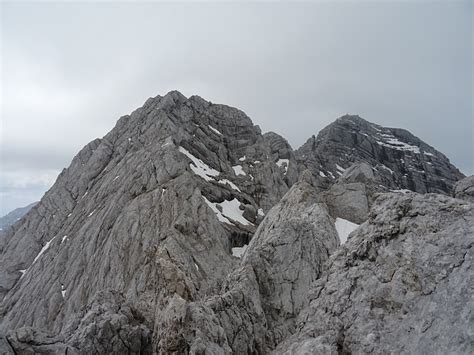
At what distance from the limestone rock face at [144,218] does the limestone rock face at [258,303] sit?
528cm

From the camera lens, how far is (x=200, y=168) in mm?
62688

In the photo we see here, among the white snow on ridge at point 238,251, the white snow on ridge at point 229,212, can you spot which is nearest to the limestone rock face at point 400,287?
the white snow on ridge at point 238,251

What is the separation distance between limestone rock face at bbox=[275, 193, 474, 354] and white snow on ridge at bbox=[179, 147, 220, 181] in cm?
4861

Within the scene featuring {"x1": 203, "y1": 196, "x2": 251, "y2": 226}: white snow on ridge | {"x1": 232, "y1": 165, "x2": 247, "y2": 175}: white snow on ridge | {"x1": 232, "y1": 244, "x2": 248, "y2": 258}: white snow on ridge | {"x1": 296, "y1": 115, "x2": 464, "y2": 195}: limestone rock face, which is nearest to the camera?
{"x1": 232, "y1": 244, "x2": 248, "y2": 258}: white snow on ridge

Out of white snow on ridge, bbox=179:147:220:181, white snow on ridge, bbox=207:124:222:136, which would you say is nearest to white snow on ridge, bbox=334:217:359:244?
white snow on ridge, bbox=179:147:220:181

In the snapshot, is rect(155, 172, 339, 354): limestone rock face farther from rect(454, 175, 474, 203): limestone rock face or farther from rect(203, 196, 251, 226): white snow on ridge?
rect(203, 196, 251, 226): white snow on ridge

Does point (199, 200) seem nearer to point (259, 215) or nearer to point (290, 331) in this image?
point (259, 215)

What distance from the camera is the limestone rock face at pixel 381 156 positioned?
116562 millimetres

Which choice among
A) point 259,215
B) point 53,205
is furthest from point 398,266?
point 53,205

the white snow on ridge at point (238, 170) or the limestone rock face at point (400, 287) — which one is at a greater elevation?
the white snow on ridge at point (238, 170)

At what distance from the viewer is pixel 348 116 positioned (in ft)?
461

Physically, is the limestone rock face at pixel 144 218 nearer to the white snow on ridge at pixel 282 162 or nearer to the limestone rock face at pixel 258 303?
the white snow on ridge at pixel 282 162

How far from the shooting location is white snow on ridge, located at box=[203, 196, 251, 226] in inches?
2108

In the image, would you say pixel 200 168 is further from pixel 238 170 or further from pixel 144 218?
pixel 144 218
